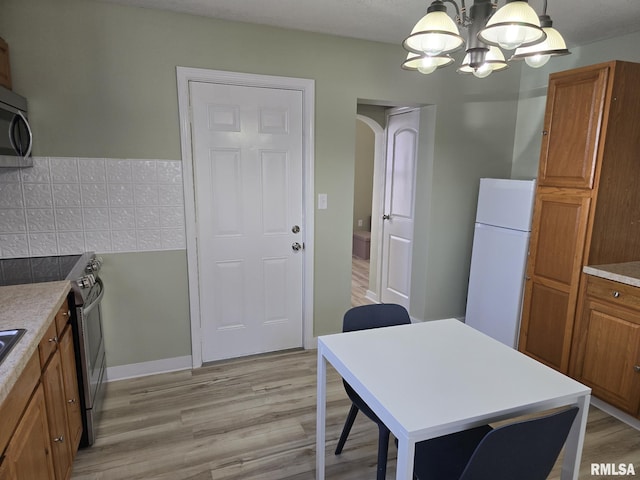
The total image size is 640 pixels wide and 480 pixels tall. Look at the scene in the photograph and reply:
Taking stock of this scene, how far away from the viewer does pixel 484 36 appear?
51.2 inches

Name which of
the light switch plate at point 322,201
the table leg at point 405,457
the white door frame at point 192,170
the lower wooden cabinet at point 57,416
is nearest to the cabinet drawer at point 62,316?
the lower wooden cabinet at point 57,416

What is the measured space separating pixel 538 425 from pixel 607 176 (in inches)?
77.9

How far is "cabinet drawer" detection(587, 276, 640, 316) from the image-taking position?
2.27 m

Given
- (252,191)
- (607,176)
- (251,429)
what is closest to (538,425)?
(251,429)

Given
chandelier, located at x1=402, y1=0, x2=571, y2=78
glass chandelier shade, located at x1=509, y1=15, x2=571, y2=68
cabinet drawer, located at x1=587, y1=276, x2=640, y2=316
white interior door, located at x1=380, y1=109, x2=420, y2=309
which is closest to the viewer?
chandelier, located at x1=402, y1=0, x2=571, y2=78

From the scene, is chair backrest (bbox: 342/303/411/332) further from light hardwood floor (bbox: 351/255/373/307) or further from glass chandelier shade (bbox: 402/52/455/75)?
light hardwood floor (bbox: 351/255/373/307)

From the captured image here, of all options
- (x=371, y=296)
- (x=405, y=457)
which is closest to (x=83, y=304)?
(x=405, y=457)

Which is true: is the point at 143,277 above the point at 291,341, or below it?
above

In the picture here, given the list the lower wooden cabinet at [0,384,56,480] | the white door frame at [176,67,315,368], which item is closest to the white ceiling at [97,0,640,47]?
the white door frame at [176,67,315,368]

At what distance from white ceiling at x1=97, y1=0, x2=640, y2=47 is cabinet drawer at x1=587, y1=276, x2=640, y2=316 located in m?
1.67

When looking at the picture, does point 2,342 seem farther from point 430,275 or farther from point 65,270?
point 430,275

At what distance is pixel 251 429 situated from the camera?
2312 mm

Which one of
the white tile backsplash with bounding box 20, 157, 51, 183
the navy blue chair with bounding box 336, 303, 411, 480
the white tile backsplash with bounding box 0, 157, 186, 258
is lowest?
the navy blue chair with bounding box 336, 303, 411, 480

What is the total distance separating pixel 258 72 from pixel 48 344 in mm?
2119
